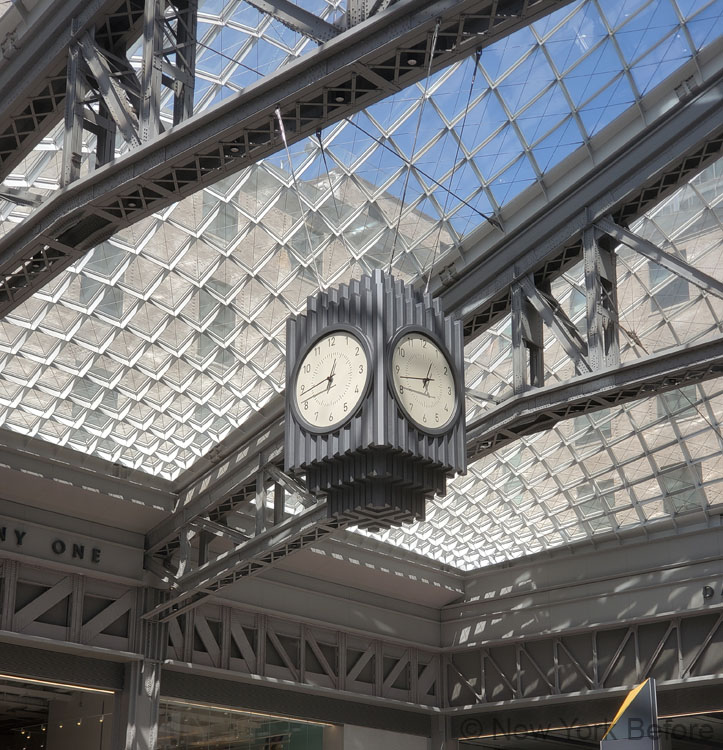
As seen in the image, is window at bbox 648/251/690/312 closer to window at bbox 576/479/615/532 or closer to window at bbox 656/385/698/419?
window at bbox 656/385/698/419

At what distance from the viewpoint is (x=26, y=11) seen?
1989 centimetres

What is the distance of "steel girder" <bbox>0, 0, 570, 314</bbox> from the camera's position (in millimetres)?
16391

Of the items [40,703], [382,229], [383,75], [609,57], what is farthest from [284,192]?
[40,703]

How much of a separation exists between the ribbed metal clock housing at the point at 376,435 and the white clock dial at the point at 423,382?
0.45 feet

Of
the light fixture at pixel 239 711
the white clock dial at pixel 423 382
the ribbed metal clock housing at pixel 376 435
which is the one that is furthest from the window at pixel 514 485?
the white clock dial at pixel 423 382

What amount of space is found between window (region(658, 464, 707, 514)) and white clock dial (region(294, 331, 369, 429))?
29048mm

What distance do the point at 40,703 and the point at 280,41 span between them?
33576 millimetres

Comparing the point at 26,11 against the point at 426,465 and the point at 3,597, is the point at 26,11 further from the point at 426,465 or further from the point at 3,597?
the point at 3,597

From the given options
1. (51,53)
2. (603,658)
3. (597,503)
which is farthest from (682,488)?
(51,53)

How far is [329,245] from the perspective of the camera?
34188 millimetres

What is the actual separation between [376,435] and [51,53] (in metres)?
9.06

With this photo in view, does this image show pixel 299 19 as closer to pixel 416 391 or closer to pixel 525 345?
pixel 416 391

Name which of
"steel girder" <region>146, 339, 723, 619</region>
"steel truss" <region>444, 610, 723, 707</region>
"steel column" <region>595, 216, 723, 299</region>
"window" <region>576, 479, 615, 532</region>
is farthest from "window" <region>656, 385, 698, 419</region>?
"steel column" <region>595, 216, 723, 299</region>

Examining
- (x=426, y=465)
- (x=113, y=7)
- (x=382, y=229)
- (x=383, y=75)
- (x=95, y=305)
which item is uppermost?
(x=382, y=229)
